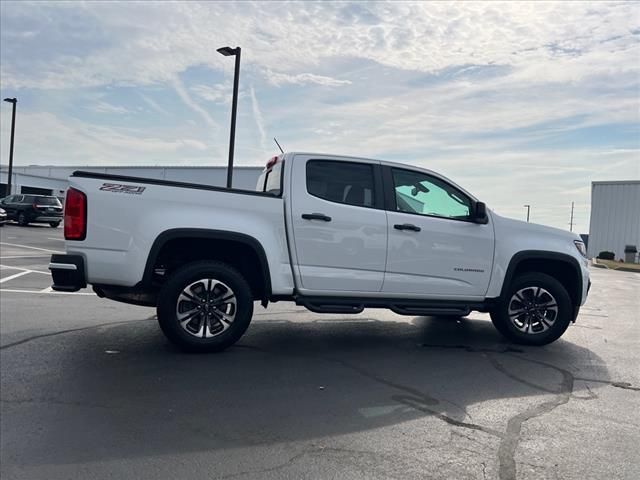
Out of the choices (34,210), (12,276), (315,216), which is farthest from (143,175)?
(315,216)

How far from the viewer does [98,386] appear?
14.7 feet

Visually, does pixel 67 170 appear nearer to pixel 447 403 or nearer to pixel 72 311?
pixel 72 311

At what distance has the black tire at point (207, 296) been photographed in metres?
5.27

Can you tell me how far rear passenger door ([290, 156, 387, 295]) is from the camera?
5.63 meters

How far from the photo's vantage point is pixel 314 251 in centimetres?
564

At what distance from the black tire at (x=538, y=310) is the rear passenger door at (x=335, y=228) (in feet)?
5.35

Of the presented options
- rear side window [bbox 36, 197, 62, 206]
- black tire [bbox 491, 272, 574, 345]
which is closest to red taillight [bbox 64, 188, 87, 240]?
black tire [bbox 491, 272, 574, 345]

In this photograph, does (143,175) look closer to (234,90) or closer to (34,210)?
(34,210)

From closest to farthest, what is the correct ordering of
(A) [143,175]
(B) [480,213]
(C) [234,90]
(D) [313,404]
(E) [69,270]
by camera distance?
1. (D) [313,404]
2. (E) [69,270]
3. (B) [480,213]
4. (C) [234,90]
5. (A) [143,175]

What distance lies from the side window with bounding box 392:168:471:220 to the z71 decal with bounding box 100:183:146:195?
2695 millimetres

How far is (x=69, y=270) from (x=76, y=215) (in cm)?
50

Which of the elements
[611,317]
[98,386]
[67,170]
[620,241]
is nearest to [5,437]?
[98,386]

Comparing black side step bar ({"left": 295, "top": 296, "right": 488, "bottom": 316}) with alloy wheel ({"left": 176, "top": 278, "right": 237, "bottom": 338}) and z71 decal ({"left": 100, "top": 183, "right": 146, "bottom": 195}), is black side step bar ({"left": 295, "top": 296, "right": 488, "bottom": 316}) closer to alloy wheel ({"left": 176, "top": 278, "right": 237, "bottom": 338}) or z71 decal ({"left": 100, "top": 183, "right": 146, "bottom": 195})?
alloy wheel ({"left": 176, "top": 278, "right": 237, "bottom": 338})

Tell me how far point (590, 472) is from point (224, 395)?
2598 millimetres
